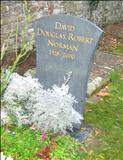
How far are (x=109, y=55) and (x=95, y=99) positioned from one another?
2507 mm

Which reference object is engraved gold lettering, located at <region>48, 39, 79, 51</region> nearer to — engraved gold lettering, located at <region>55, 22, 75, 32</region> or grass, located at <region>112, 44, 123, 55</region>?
engraved gold lettering, located at <region>55, 22, 75, 32</region>

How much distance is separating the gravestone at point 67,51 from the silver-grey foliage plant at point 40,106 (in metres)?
0.37

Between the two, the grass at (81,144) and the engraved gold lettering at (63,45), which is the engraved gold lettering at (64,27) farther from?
the grass at (81,144)

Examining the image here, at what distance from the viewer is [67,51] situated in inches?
232

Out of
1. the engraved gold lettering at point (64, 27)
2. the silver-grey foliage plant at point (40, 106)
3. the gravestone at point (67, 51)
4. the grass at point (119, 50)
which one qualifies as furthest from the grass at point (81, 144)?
the grass at point (119, 50)

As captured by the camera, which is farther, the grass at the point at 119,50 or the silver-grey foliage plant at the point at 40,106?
the grass at the point at 119,50

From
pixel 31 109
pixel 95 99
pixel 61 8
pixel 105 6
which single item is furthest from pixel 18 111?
pixel 105 6

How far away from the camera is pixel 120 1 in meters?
13.3

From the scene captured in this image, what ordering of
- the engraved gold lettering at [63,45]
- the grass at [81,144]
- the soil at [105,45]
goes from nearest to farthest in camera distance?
the grass at [81,144] < the engraved gold lettering at [63,45] < the soil at [105,45]

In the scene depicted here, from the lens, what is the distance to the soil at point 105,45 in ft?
30.1

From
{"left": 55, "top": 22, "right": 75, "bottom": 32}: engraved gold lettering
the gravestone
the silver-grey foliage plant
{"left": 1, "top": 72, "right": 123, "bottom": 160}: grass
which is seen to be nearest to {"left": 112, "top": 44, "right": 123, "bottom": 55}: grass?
{"left": 1, "top": 72, "right": 123, "bottom": 160}: grass

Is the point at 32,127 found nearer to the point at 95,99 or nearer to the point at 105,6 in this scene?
the point at 95,99

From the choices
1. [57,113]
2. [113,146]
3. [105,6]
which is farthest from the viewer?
[105,6]

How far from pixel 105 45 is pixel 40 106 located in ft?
18.1
